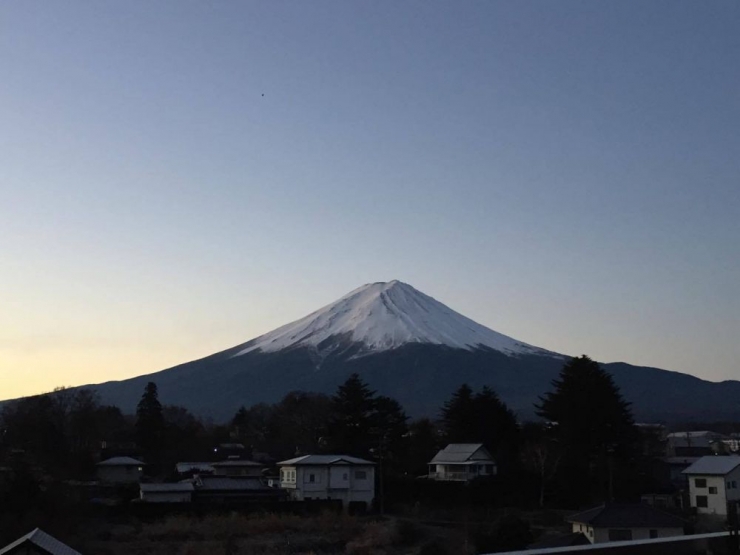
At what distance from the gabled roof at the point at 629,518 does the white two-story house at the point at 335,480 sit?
39.4 ft

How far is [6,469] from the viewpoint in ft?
86.0

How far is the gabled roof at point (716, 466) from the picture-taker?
26.4 meters

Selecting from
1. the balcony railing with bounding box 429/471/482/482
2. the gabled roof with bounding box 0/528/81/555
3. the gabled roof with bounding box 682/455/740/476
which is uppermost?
the gabled roof with bounding box 682/455/740/476

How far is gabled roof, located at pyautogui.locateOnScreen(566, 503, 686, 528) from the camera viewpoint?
19.2m

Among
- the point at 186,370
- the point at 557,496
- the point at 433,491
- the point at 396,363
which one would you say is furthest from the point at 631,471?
the point at 186,370

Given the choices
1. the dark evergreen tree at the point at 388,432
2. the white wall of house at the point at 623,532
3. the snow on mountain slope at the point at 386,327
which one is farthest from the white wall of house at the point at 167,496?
the snow on mountain slope at the point at 386,327

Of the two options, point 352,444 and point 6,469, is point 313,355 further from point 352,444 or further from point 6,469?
point 6,469

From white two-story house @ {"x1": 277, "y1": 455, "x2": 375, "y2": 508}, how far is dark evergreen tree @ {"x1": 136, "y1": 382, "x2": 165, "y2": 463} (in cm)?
1362

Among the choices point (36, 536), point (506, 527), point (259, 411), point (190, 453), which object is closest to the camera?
point (36, 536)

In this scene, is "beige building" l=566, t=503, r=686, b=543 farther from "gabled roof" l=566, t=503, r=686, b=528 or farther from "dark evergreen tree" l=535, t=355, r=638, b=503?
"dark evergreen tree" l=535, t=355, r=638, b=503

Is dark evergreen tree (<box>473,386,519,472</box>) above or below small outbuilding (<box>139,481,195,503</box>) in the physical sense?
above

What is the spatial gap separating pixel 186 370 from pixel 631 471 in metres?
118

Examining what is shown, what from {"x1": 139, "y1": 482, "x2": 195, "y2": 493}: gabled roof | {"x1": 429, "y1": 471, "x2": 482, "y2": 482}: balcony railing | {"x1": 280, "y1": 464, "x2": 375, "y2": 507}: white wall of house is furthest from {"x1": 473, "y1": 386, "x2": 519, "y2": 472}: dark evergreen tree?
{"x1": 139, "y1": 482, "x2": 195, "y2": 493}: gabled roof

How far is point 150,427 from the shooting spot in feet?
141
